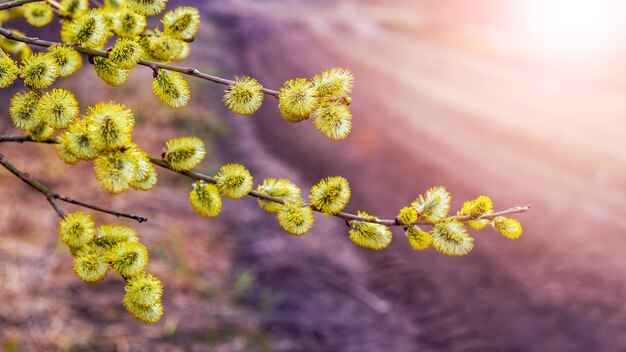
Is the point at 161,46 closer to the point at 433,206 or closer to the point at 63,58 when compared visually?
the point at 63,58

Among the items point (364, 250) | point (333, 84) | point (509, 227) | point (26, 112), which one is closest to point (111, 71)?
point (26, 112)

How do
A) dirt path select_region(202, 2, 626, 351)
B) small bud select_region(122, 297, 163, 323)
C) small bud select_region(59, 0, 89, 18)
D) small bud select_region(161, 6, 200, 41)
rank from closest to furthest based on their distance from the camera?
small bud select_region(122, 297, 163, 323) → small bud select_region(161, 6, 200, 41) → small bud select_region(59, 0, 89, 18) → dirt path select_region(202, 2, 626, 351)

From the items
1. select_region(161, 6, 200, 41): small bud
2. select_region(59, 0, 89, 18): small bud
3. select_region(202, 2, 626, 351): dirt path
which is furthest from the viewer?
select_region(202, 2, 626, 351): dirt path

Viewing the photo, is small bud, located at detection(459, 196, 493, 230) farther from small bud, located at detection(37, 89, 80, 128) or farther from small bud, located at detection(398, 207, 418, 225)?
small bud, located at detection(37, 89, 80, 128)

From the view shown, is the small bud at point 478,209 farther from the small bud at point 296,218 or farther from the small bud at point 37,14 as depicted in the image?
the small bud at point 37,14

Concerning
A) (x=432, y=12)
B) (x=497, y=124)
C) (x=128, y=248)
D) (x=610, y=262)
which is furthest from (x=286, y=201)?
(x=432, y=12)

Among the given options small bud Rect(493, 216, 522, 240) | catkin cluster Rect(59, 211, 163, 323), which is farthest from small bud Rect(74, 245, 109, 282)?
small bud Rect(493, 216, 522, 240)
